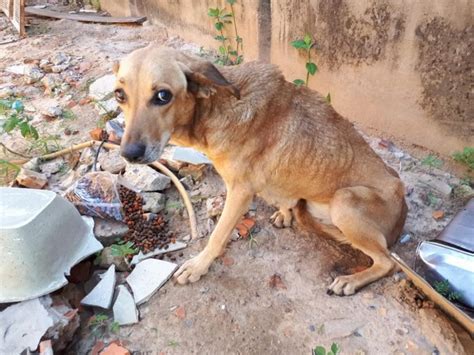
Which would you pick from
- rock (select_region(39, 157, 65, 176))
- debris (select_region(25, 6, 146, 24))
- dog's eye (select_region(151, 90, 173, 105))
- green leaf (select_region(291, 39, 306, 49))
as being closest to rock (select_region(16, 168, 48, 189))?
rock (select_region(39, 157, 65, 176))

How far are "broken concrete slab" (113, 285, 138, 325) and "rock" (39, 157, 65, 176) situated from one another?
1.80 meters

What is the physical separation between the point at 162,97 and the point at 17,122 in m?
2.42

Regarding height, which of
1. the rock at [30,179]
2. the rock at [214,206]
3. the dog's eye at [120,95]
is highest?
the dog's eye at [120,95]

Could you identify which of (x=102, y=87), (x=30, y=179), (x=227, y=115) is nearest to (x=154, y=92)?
(x=227, y=115)

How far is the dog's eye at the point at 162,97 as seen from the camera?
2.45 metres

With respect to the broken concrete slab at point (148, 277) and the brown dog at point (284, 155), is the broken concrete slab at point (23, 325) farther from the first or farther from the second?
the brown dog at point (284, 155)

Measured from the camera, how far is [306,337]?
2703mm

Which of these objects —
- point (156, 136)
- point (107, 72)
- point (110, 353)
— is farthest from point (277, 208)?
point (107, 72)

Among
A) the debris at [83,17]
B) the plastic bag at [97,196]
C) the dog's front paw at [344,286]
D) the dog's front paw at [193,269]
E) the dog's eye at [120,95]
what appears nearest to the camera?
the dog's eye at [120,95]

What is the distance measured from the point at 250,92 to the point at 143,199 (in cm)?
140

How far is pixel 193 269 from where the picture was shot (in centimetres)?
308

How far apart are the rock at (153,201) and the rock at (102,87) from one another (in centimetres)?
222

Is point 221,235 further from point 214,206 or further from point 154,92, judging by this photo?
point 154,92

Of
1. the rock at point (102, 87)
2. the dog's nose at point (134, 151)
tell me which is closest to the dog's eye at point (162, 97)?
the dog's nose at point (134, 151)
